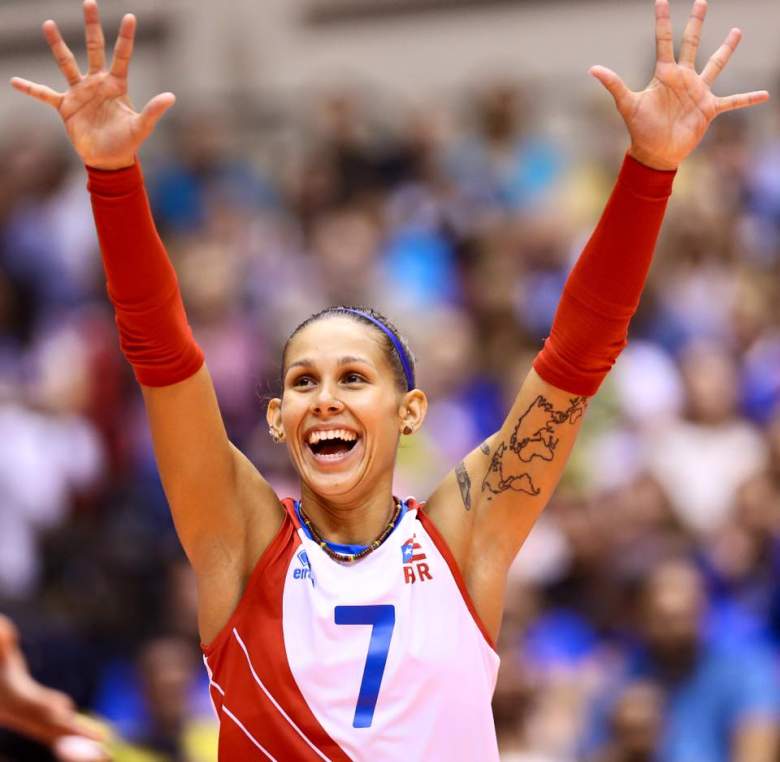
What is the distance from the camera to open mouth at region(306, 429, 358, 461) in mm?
3635

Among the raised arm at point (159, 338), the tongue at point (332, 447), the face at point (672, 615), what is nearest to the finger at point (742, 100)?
the tongue at point (332, 447)

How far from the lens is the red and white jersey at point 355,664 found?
346cm

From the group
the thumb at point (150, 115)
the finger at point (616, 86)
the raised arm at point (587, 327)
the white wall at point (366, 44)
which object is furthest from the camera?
the white wall at point (366, 44)

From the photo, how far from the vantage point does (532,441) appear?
3.71 meters

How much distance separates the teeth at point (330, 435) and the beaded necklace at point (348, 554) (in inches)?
8.2

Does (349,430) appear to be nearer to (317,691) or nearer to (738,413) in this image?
(317,691)

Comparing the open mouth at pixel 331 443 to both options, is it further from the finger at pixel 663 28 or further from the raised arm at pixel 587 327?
the finger at pixel 663 28

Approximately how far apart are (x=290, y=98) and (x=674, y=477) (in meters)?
4.63

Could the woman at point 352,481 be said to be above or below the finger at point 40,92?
below

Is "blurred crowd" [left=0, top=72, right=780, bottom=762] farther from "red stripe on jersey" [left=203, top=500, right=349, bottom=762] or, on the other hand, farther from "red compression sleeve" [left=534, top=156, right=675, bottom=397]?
"red compression sleeve" [left=534, top=156, right=675, bottom=397]

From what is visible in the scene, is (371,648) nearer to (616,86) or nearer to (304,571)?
(304,571)

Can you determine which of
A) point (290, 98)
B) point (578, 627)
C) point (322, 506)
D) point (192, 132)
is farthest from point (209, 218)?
point (322, 506)

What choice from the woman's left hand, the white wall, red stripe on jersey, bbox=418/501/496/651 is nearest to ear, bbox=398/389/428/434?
red stripe on jersey, bbox=418/501/496/651

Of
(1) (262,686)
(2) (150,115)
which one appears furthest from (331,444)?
(2) (150,115)
